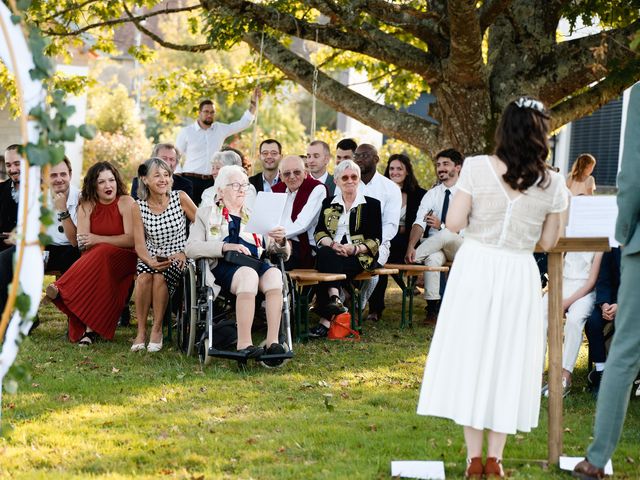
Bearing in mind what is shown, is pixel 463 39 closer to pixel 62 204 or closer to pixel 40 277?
pixel 62 204

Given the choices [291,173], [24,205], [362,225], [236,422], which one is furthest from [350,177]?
[24,205]

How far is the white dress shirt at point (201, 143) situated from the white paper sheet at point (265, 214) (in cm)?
438

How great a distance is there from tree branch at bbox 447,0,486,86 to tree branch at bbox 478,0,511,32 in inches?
13.0

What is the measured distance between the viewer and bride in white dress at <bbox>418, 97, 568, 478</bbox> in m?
4.84

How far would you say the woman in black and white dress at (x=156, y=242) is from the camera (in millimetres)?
9078

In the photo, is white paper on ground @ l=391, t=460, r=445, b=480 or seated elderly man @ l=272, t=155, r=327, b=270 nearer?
white paper on ground @ l=391, t=460, r=445, b=480

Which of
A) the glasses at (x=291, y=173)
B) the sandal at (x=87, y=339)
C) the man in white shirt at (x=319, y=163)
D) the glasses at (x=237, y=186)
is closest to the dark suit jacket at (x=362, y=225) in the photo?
the glasses at (x=291, y=173)

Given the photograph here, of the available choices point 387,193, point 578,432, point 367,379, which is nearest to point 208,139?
point 387,193

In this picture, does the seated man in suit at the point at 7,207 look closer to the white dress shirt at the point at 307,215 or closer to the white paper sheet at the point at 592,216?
the white dress shirt at the point at 307,215

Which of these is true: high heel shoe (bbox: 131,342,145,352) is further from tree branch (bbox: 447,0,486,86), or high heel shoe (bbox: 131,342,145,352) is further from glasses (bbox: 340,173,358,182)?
tree branch (bbox: 447,0,486,86)

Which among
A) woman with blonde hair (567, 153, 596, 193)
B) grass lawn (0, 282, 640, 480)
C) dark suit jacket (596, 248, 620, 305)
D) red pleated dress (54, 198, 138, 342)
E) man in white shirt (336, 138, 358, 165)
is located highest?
man in white shirt (336, 138, 358, 165)

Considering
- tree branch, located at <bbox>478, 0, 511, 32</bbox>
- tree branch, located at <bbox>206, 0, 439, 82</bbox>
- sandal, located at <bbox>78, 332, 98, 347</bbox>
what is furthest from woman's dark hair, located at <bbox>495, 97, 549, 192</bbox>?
tree branch, located at <bbox>206, 0, 439, 82</bbox>

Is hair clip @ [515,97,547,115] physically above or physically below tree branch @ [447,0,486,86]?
below

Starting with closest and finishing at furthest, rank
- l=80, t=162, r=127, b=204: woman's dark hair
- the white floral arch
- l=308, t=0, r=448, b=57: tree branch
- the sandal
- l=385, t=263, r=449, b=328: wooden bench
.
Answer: the white floral arch → the sandal → l=80, t=162, r=127, b=204: woman's dark hair → l=385, t=263, r=449, b=328: wooden bench → l=308, t=0, r=448, b=57: tree branch
